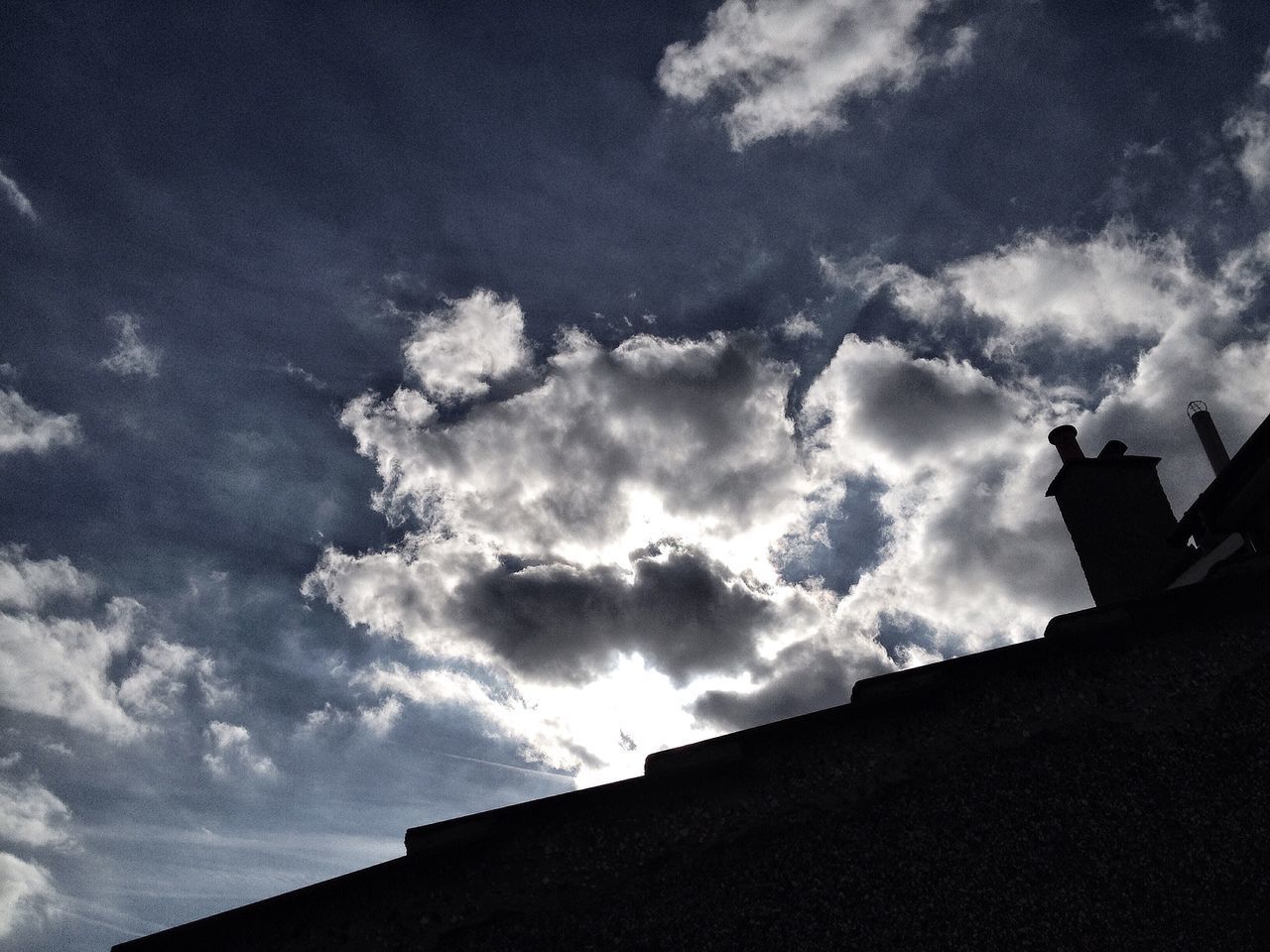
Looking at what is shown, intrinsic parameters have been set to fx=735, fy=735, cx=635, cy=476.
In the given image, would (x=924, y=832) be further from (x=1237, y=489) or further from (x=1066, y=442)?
(x=1066, y=442)

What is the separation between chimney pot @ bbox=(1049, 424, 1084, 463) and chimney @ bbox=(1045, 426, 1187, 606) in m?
0.01

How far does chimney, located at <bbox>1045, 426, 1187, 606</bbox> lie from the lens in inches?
383

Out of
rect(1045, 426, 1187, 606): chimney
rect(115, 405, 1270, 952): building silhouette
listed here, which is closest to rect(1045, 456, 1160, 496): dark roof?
rect(1045, 426, 1187, 606): chimney

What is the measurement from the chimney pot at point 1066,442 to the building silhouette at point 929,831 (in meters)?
6.83

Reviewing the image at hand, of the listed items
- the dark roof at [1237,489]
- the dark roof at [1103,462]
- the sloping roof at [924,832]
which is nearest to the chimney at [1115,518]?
the dark roof at [1103,462]

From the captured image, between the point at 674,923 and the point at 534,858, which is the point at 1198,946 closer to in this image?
the point at 674,923

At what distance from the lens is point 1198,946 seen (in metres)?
3.33

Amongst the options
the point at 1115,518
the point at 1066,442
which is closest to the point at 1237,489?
the point at 1115,518

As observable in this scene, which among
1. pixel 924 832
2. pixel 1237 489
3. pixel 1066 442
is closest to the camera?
pixel 924 832

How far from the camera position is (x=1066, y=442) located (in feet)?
35.3

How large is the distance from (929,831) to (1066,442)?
8.87 meters

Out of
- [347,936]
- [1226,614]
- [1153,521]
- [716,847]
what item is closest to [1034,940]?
[716,847]

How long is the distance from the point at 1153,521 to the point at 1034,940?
8640 mm

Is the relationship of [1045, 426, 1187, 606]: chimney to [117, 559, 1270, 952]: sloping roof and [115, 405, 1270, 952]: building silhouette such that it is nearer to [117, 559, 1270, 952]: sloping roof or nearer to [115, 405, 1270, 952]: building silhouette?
[115, 405, 1270, 952]: building silhouette
